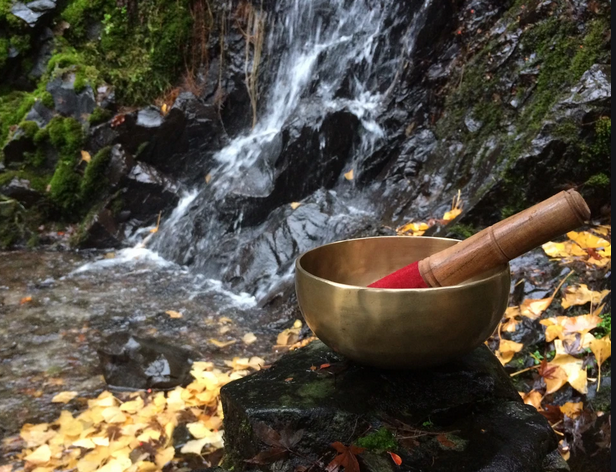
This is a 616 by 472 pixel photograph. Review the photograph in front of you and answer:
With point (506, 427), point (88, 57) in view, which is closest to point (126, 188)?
point (88, 57)

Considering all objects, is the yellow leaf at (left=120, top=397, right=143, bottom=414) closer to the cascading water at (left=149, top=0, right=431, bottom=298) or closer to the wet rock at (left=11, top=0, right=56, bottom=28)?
the cascading water at (left=149, top=0, right=431, bottom=298)

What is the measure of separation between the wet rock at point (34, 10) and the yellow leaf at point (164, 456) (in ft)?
25.3

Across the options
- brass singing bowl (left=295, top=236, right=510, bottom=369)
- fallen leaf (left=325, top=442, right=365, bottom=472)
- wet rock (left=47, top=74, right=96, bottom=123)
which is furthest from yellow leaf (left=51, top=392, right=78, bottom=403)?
wet rock (left=47, top=74, right=96, bottom=123)

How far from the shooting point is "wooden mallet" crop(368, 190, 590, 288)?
1435 millimetres

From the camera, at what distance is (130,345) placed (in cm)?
372

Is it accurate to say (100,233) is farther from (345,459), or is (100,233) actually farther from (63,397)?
(345,459)

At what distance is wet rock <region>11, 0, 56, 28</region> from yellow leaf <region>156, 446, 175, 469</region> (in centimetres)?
773

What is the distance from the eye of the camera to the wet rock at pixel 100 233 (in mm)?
7012

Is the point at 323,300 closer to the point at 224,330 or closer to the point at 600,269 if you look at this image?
the point at 600,269

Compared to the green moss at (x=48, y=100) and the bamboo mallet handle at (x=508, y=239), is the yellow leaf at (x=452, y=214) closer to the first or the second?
the bamboo mallet handle at (x=508, y=239)

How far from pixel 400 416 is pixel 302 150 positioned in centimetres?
495

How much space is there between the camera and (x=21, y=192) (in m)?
7.21

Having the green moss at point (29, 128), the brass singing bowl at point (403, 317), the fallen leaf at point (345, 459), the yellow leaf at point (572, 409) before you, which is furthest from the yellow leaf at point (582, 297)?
the green moss at point (29, 128)

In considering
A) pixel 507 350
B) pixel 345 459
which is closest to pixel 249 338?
pixel 507 350
